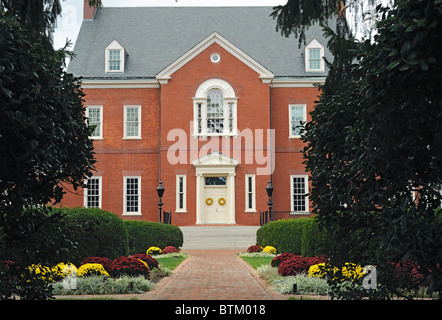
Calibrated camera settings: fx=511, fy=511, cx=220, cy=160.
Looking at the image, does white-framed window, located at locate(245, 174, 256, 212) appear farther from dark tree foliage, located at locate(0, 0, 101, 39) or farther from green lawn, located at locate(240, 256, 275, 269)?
dark tree foliage, located at locate(0, 0, 101, 39)

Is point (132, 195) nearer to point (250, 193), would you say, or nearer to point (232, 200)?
point (232, 200)

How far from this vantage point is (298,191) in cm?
3142

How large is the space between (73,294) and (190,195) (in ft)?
70.1

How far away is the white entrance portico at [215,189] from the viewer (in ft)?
97.8

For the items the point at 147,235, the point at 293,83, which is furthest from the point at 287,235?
the point at 293,83

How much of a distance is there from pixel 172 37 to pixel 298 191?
13530mm

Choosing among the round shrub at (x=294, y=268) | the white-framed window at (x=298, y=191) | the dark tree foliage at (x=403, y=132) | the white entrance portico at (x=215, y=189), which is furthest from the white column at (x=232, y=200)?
the dark tree foliage at (x=403, y=132)

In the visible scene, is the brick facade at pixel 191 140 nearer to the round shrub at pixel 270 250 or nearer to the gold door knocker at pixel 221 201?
the gold door knocker at pixel 221 201

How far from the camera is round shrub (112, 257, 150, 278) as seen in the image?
1010cm

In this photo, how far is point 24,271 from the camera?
190 inches

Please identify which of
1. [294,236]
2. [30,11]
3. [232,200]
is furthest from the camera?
[232,200]

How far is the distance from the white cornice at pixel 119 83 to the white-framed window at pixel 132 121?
1383mm
